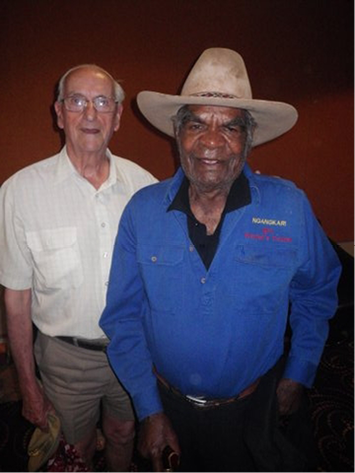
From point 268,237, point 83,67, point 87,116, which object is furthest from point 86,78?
point 268,237

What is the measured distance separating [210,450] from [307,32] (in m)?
3.74

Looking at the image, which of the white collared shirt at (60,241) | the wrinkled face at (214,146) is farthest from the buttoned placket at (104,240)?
the wrinkled face at (214,146)

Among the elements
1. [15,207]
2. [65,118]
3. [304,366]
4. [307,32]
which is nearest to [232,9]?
[307,32]

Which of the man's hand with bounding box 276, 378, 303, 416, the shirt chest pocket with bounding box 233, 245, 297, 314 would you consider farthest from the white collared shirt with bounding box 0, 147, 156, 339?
the man's hand with bounding box 276, 378, 303, 416

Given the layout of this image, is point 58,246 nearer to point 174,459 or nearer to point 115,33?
point 174,459

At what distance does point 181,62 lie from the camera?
302cm

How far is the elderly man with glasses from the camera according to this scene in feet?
4.84

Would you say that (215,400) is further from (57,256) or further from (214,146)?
(214,146)

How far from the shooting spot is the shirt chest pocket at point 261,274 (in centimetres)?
126

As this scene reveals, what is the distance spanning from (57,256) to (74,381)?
2.10ft

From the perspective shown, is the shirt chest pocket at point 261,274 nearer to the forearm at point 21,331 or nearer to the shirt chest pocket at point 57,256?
the shirt chest pocket at point 57,256

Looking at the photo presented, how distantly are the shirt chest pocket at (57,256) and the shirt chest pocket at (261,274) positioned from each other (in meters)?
0.70

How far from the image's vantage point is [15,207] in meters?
1.45

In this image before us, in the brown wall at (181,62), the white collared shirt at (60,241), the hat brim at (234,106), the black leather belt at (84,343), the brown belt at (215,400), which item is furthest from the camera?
the brown wall at (181,62)
